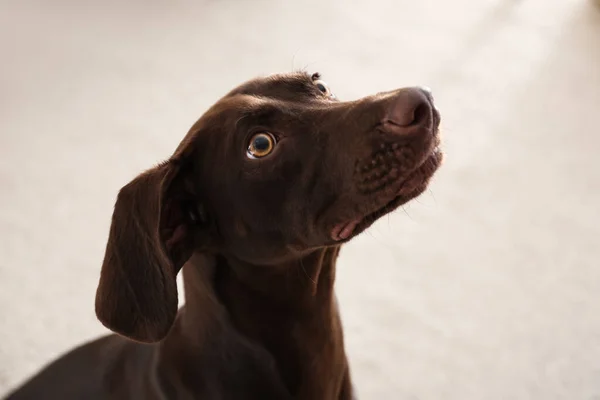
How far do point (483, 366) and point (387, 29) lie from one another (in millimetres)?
1791

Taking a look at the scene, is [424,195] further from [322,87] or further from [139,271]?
[139,271]

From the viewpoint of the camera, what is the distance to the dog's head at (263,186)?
1.06 metres

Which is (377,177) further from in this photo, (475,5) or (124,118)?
(475,5)

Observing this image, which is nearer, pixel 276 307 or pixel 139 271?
pixel 139 271

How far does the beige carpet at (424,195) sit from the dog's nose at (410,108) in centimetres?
107

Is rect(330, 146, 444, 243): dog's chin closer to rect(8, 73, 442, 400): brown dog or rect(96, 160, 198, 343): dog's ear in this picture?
rect(8, 73, 442, 400): brown dog

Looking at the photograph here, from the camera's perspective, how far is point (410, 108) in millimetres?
1010

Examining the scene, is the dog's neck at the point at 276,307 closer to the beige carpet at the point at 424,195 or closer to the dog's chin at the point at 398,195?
the dog's chin at the point at 398,195

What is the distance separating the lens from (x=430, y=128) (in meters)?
1.04

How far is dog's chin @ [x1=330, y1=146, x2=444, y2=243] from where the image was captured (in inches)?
42.4

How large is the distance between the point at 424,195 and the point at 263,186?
134cm

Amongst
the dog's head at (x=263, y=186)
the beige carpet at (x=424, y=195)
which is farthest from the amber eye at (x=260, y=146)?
the beige carpet at (x=424, y=195)

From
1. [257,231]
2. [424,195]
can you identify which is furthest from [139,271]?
[424,195]

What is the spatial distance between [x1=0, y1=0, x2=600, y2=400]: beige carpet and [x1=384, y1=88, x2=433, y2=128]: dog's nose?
3.50ft
